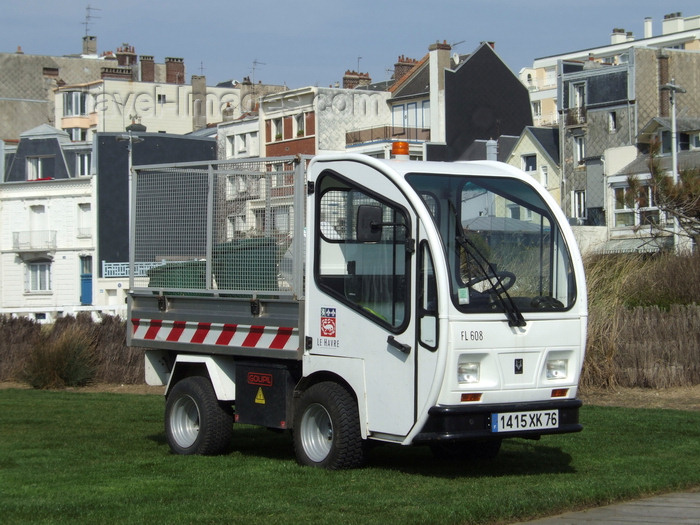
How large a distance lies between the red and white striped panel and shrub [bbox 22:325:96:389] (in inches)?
488

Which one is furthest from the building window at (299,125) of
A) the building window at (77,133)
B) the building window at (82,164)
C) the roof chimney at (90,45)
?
the roof chimney at (90,45)

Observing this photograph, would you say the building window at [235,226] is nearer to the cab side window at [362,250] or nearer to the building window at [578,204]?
the cab side window at [362,250]

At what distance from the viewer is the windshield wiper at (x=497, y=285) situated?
369 inches

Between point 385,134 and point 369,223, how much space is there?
61.0 m

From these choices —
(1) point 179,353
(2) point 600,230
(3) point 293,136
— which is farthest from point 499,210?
(3) point 293,136

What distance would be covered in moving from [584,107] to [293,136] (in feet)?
60.1

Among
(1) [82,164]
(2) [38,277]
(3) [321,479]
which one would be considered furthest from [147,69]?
(3) [321,479]

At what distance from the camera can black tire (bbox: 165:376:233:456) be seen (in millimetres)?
11344

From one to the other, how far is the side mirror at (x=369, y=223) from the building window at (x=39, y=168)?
214 feet

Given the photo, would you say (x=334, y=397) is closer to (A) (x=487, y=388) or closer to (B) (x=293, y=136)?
(A) (x=487, y=388)

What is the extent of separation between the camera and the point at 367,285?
9859 millimetres

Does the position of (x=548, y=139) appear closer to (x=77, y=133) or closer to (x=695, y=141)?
(x=695, y=141)

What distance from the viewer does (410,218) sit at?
9.41 metres

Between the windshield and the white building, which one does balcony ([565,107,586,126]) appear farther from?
the windshield
